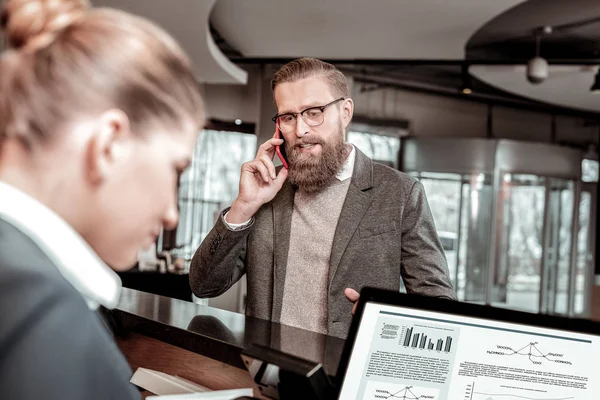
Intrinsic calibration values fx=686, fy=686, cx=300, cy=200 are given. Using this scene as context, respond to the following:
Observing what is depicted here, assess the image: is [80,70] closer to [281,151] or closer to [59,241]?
[59,241]

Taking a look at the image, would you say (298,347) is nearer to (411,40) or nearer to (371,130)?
(411,40)

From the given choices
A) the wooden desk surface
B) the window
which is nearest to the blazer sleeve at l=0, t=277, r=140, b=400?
Answer: the wooden desk surface

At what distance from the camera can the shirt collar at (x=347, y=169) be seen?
208cm

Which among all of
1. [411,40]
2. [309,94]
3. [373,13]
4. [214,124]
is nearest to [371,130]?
[214,124]

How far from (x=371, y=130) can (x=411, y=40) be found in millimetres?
3231

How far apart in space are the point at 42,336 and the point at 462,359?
74 cm

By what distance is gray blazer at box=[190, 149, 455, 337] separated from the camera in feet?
6.20

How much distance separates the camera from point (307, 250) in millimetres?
2000

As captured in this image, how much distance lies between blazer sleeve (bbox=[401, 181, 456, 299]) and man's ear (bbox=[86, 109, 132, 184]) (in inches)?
52.6

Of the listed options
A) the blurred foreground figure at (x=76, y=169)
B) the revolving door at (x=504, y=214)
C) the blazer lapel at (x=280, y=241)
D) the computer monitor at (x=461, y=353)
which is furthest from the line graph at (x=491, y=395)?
the revolving door at (x=504, y=214)

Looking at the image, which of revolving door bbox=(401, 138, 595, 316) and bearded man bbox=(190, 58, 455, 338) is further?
revolving door bbox=(401, 138, 595, 316)

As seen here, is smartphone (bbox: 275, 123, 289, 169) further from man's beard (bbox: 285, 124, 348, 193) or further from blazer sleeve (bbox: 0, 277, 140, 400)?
blazer sleeve (bbox: 0, 277, 140, 400)

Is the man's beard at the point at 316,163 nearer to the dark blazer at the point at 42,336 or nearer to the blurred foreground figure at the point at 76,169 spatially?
the blurred foreground figure at the point at 76,169

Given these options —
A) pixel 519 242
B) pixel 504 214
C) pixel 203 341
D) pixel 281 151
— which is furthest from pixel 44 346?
pixel 519 242
